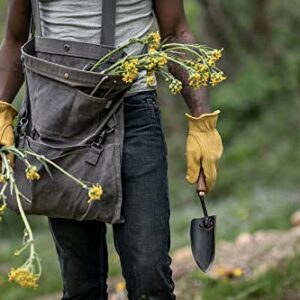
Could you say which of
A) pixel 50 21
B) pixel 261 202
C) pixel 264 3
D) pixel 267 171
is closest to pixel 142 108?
pixel 50 21

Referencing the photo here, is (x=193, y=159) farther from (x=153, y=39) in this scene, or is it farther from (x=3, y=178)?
(x=3, y=178)

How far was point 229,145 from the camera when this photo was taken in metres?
15.2

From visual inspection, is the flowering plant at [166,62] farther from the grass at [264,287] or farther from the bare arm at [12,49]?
the grass at [264,287]

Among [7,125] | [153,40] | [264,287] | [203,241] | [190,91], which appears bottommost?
[264,287]

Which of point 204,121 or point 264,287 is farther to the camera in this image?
point 264,287

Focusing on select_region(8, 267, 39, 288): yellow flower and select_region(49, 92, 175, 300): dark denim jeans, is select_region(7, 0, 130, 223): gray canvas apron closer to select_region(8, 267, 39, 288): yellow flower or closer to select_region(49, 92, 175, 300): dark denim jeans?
select_region(49, 92, 175, 300): dark denim jeans

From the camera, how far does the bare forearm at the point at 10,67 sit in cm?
397

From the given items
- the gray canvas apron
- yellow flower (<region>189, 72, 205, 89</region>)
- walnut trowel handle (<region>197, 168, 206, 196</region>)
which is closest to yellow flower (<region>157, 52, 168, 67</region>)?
yellow flower (<region>189, 72, 205, 89</region>)

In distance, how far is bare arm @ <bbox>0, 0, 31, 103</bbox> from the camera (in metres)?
3.94

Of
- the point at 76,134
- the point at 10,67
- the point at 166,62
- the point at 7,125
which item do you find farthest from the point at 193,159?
the point at 10,67

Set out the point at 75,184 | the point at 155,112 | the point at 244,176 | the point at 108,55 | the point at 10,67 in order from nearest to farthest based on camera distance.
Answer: the point at 108,55, the point at 75,184, the point at 155,112, the point at 10,67, the point at 244,176

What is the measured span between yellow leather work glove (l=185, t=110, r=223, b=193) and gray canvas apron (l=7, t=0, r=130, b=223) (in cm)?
32

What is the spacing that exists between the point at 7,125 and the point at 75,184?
0.39m

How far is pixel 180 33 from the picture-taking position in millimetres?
3895
